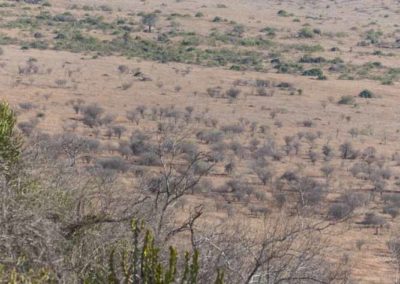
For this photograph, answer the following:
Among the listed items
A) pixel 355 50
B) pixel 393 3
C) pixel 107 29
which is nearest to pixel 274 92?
pixel 355 50

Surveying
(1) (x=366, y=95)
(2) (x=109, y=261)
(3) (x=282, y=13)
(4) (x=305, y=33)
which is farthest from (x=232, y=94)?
(3) (x=282, y=13)

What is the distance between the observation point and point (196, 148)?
2625 cm

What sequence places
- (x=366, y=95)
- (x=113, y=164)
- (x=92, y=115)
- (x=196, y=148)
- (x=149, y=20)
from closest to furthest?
(x=113, y=164) → (x=196, y=148) → (x=92, y=115) → (x=366, y=95) → (x=149, y=20)

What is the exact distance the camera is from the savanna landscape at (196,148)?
9.30m

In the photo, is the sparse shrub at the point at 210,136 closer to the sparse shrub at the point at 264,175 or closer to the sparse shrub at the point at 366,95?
the sparse shrub at the point at 264,175

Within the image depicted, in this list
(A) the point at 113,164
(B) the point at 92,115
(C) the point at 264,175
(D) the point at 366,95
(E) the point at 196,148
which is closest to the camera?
(A) the point at 113,164

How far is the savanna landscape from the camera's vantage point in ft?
30.5

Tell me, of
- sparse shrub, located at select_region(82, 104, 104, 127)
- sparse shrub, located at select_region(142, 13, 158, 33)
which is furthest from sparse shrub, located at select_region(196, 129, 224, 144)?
sparse shrub, located at select_region(142, 13, 158, 33)

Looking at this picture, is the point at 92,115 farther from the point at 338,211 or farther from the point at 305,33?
the point at 305,33

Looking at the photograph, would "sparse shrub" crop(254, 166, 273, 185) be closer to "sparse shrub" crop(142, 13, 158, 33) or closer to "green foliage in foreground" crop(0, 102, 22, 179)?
"green foliage in foreground" crop(0, 102, 22, 179)

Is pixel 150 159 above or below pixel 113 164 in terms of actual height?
below

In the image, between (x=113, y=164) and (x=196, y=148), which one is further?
(x=196, y=148)

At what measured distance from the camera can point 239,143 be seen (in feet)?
92.1

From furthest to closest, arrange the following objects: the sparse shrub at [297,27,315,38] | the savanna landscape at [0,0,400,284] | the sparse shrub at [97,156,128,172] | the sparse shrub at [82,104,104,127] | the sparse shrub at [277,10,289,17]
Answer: the sparse shrub at [277,10,289,17]
the sparse shrub at [297,27,315,38]
the sparse shrub at [82,104,104,127]
the sparse shrub at [97,156,128,172]
the savanna landscape at [0,0,400,284]
